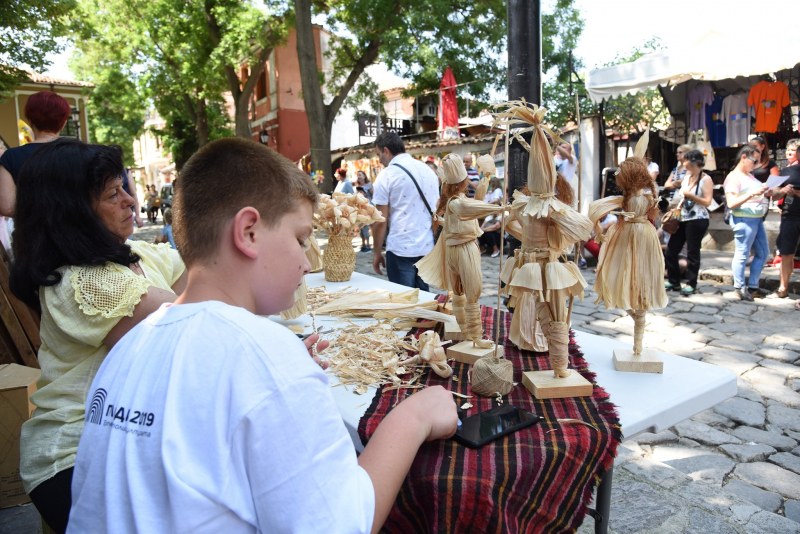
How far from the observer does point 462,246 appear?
190cm

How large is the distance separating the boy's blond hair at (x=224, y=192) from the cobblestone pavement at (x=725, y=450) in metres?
2.08

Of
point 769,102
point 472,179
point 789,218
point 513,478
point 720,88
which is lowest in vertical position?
point 513,478

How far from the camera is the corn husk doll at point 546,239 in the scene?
154cm

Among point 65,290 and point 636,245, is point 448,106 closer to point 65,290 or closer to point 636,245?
point 636,245

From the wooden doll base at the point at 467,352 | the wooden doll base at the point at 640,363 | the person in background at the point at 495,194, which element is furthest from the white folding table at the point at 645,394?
the person in background at the point at 495,194

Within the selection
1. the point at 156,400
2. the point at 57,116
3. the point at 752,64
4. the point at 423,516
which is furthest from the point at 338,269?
the point at 752,64

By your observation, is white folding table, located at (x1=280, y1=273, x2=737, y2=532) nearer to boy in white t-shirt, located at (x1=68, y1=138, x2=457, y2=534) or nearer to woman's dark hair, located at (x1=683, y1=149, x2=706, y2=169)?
boy in white t-shirt, located at (x1=68, y1=138, x2=457, y2=534)

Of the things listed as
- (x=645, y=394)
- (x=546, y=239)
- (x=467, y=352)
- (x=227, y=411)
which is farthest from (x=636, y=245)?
(x=227, y=411)

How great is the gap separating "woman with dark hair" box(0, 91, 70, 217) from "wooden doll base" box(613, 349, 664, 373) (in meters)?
3.17

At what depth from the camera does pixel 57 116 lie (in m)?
3.18

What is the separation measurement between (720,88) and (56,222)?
36.0 ft

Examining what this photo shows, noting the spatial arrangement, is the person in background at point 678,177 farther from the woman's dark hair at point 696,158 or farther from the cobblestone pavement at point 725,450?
the cobblestone pavement at point 725,450

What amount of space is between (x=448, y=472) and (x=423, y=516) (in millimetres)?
119

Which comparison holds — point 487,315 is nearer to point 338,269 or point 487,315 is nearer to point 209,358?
point 338,269
